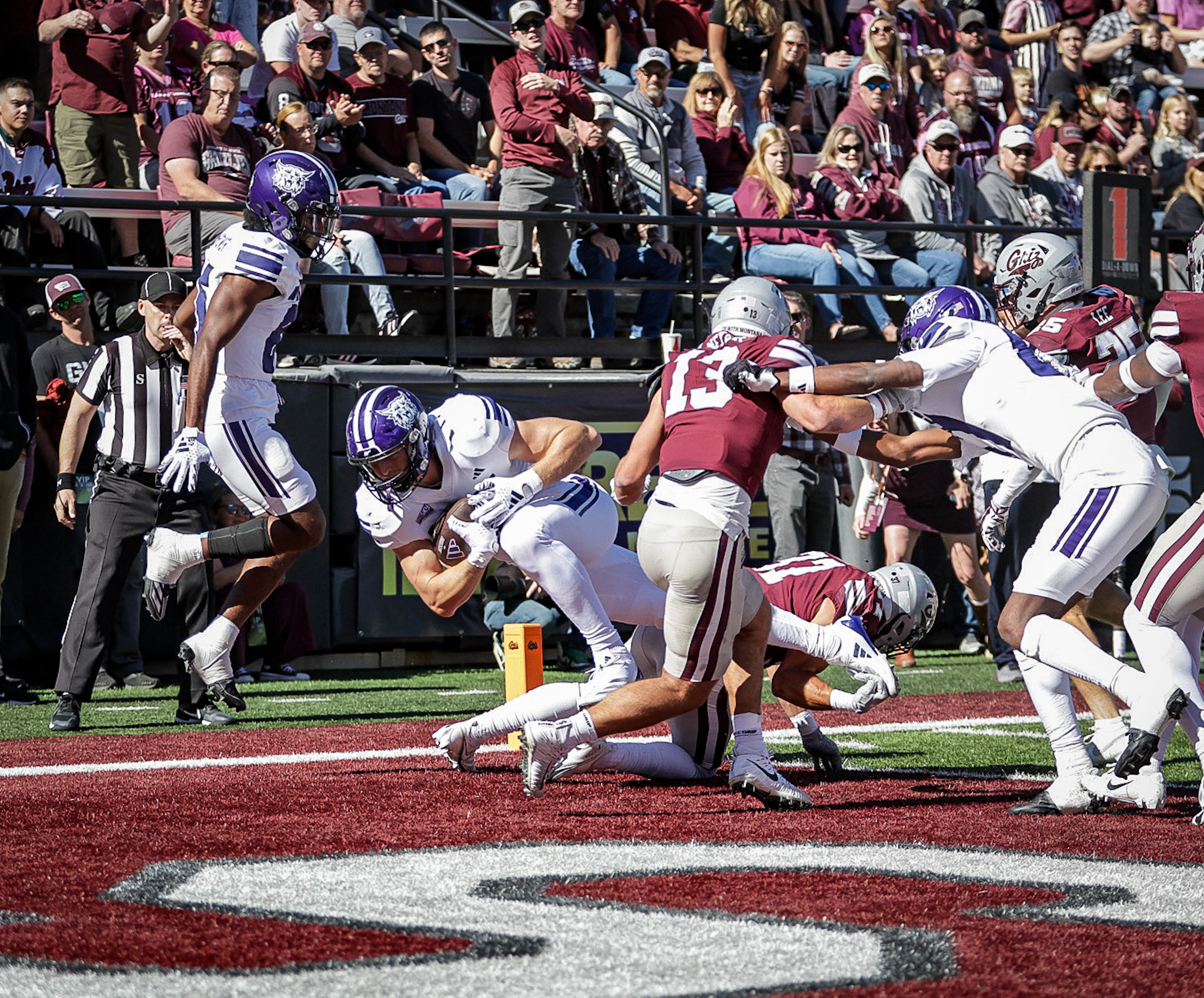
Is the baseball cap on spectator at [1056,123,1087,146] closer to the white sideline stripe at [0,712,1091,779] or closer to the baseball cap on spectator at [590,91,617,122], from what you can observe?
the baseball cap on spectator at [590,91,617,122]

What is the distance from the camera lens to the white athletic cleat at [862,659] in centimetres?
566

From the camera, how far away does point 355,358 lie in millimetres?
10664

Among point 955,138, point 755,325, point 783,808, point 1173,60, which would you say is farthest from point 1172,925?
point 1173,60

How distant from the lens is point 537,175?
11094 millimetres

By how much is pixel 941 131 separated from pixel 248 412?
280 inches

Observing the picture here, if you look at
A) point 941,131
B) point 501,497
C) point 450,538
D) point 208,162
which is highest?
point 941,131

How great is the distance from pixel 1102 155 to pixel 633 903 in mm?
10689

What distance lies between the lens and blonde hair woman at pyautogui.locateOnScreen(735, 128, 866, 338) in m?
11.6

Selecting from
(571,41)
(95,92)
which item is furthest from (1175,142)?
(95,92)

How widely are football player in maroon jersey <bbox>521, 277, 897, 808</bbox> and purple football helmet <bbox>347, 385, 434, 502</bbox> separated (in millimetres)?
880

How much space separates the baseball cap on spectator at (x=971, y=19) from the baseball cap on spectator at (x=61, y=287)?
29.3 feet

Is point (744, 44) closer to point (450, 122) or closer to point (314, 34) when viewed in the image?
point (450, 122)

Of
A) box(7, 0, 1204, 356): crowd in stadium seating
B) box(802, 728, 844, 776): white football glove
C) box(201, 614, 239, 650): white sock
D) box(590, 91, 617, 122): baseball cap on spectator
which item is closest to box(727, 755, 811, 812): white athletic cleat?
box(802, 728, 844, 776): white football glove

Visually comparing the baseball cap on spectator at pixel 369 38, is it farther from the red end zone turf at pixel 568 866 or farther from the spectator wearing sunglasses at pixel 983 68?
the red end zone turf at pixel 568 866
